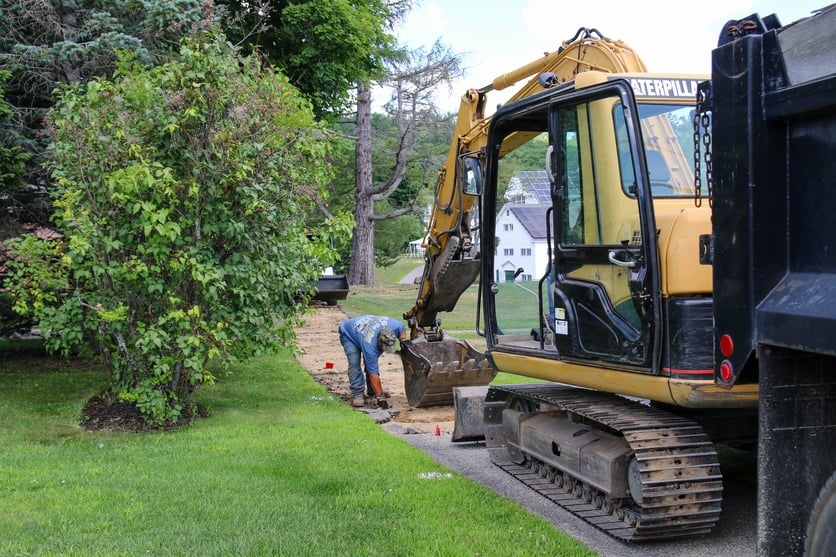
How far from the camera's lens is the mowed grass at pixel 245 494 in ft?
18.1

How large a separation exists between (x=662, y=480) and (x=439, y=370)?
18.5 ft

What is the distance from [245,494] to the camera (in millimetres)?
6652

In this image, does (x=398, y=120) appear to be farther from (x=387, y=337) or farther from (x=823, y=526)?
(x=823, y=526)

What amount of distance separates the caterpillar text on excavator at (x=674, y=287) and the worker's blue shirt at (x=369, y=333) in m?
2.40

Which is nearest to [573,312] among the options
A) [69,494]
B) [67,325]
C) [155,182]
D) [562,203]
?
[562,203]

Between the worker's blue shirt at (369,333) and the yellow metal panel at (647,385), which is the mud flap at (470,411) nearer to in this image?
the yellow metal panel at (647,385)

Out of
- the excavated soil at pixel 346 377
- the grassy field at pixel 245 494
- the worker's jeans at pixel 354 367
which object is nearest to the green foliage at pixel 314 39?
the excavated soil at pixel 346 377

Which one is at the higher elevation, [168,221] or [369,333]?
[168,221]

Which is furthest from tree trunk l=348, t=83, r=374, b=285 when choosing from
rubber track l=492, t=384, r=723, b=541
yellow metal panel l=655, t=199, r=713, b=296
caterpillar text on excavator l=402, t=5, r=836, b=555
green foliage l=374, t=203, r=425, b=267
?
yellow metal panel l=655, t=199, r=713, b=296

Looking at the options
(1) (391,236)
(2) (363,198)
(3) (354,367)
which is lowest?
(3) (354,367)

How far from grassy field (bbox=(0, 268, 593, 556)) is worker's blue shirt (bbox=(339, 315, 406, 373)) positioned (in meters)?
0.75

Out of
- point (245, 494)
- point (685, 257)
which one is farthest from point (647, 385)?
point (245, 494)

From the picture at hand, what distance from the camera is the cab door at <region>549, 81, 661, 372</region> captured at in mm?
5039

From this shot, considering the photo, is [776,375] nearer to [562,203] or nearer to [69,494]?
[562,203]
